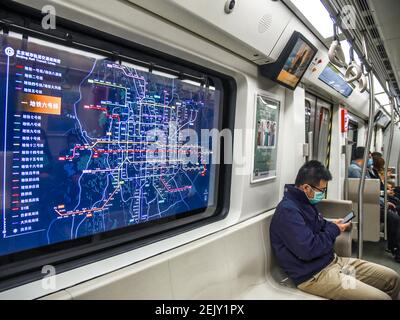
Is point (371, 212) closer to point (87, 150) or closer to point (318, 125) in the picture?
point (318, 125)

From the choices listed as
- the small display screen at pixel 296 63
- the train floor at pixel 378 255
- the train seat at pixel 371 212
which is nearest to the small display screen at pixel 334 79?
the small display screen at pixel 296 63

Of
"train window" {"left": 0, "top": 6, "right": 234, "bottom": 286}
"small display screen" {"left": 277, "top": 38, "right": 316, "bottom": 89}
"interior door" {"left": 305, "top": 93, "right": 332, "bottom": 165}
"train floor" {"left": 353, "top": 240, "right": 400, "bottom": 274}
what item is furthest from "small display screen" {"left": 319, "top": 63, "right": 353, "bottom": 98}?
"train floor" {"left": 353, "top": 240, "right": 400, "bottom": 274}

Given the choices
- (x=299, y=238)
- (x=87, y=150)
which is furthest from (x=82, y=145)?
(x=299, y=238)

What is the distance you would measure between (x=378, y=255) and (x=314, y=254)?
2.82 metres

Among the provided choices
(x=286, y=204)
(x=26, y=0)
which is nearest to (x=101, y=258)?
(x=26, y=0)

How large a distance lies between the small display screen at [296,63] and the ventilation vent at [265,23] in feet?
1.40

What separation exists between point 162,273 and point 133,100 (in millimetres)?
944

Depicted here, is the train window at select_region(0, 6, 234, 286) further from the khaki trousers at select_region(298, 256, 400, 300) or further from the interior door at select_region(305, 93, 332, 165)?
the interior door at select_region(305, 93, 332, 165)

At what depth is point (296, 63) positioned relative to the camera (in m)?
2.43

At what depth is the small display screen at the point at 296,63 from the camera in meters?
2.31

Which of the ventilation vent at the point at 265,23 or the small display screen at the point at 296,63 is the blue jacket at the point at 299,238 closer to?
the small display screen at the point at 296,63

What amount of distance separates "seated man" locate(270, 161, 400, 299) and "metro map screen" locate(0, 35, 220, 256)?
2.79 feet

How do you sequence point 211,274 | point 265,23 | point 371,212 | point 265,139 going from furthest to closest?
point 371,212
point 265,139
point 265,23
point 211,274

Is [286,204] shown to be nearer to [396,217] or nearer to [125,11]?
[125,11]
